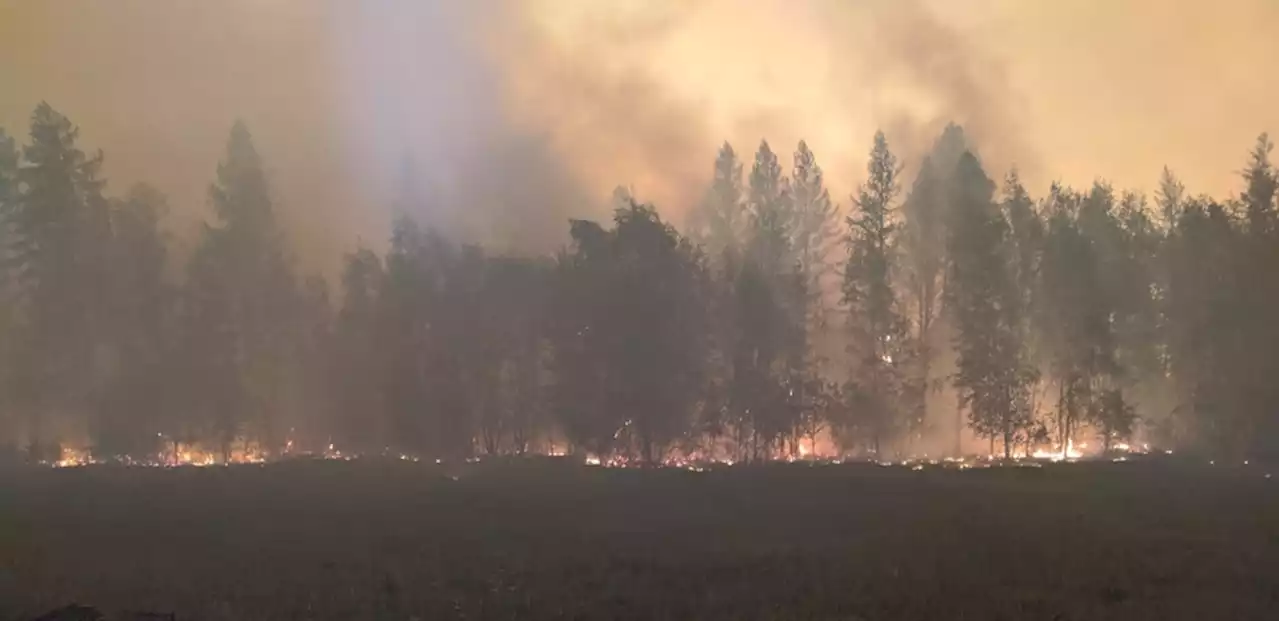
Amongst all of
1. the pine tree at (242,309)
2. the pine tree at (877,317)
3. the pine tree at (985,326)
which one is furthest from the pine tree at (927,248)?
the pine tree at (242,309)

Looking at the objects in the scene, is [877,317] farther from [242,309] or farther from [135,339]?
[135,339]

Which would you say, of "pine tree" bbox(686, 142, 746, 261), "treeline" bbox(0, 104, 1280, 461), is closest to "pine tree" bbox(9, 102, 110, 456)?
"treeline" bbox(0, 104, 1280, 461)

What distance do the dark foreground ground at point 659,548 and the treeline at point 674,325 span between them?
1523cm

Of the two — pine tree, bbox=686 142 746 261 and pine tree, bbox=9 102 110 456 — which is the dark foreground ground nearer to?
pine tree, bbox=9 102 110 456

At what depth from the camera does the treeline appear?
6153 cm

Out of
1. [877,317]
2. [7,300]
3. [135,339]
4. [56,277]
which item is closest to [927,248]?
[877,317]

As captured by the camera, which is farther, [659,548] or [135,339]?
[135,339]

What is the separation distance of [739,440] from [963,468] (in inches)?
672

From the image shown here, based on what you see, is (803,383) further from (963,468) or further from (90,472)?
(90,472)

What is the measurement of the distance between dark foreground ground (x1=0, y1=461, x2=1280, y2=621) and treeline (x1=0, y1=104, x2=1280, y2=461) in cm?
1523

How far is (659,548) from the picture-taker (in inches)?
1069

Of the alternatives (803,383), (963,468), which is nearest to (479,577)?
(963,468)

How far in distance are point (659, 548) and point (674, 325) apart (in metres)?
35.0

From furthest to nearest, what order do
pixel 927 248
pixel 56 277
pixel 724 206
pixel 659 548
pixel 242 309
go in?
1. pixel 724 206
2. pixel 927 248
3. pixel 242 309
4. pixel 56 277
5. pixel 659 548
